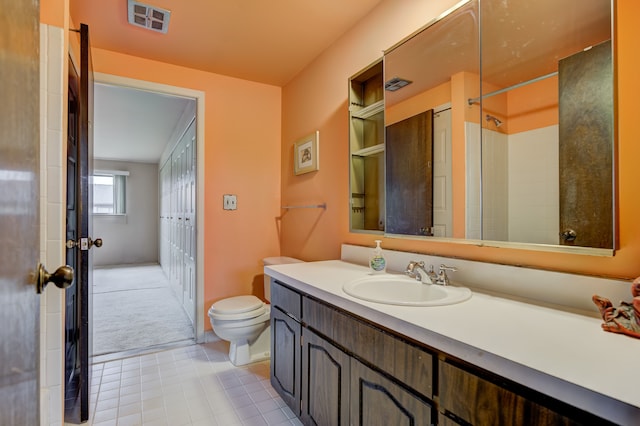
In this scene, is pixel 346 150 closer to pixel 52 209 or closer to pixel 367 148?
pixel 367 148

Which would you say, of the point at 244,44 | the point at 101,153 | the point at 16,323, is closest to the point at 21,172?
the point at 16,323

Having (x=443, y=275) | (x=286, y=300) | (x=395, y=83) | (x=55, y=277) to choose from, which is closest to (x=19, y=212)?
(x=55, y=277)

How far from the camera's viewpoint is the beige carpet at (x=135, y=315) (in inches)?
109

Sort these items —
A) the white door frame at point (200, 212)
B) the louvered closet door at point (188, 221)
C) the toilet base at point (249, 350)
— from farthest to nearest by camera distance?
the louvered closet door at point (188, 221) → the white door frame at point (200, 212) → the toilet base at point (249, 350)

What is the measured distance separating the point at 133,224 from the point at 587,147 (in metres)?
7.74

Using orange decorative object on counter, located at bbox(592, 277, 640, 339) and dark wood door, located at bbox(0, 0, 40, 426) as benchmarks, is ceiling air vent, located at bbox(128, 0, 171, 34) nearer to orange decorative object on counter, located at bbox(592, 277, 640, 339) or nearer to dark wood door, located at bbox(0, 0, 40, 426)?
dark wood door, located at bbox(0, 0, 40, 426)

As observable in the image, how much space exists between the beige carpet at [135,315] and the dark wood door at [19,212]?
236 centimetres

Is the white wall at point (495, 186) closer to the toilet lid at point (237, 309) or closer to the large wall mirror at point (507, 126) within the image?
the large wall mirror at point (507, 126)

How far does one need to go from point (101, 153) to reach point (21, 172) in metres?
6.68

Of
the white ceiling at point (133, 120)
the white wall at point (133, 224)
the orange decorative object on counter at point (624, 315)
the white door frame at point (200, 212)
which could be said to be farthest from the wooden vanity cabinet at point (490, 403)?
the white wall at point (133, 224)

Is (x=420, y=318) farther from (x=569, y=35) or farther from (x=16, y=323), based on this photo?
(x=569, y=35)

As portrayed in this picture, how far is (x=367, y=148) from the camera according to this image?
2.03m

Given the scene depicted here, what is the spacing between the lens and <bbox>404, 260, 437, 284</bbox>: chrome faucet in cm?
138

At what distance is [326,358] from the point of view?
1352mm
